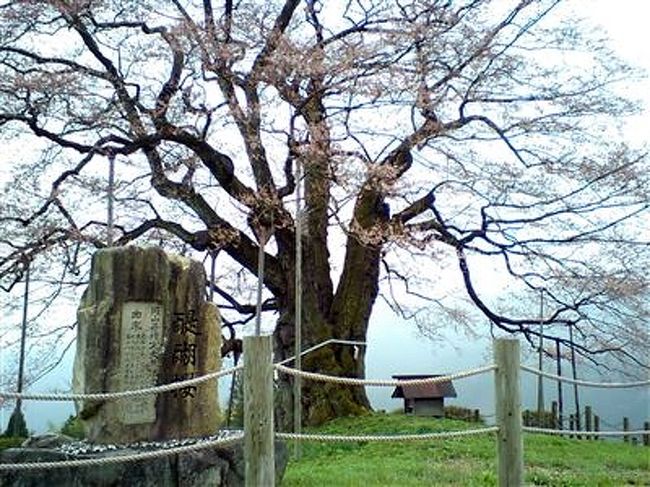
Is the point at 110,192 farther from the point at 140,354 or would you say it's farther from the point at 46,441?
the point at 46,441

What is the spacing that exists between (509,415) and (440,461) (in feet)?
11.2

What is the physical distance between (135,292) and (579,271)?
21.3 ft

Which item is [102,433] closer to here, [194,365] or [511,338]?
[194,365]

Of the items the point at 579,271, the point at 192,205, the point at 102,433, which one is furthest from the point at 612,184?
the point at 102,433

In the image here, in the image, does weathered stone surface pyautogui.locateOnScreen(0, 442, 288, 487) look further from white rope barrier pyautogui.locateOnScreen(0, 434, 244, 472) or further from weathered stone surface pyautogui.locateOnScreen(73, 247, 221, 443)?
white rope barrier pyautogui.locateOnScreen(0, 434, 244, 472)

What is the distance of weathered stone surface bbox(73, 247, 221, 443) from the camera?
5551 millimetres

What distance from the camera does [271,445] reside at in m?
3.55

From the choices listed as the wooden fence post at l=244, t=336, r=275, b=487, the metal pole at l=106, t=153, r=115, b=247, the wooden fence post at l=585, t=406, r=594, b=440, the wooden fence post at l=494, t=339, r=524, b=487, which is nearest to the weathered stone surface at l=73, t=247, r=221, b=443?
the wooden fence post at l=244, t=336, r=275, b=487

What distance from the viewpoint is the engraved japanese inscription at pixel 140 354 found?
560 cm

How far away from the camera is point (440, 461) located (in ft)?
24.0

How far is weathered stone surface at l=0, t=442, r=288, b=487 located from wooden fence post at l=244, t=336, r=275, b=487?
145 cm

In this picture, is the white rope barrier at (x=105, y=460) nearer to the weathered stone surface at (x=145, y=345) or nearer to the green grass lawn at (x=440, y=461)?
the weathered stone surface at (x=145, y=345)

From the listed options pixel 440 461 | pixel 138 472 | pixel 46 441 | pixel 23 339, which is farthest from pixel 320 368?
pixel 138 472

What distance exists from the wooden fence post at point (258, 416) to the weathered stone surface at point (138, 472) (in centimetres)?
145
